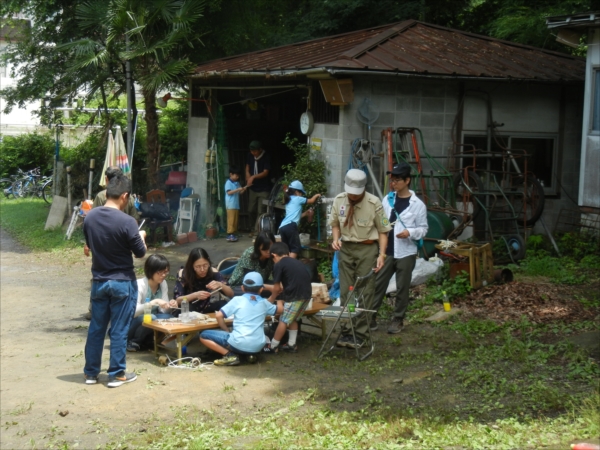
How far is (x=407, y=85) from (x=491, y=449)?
837 centimetres

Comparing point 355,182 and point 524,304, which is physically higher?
point 355,182

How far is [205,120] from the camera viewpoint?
16641 mm

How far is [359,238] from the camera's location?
8.59 meters

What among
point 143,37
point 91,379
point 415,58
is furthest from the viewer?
point 143,37

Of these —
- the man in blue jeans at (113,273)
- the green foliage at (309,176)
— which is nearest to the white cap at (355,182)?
the man in blue jeans at (113,273)

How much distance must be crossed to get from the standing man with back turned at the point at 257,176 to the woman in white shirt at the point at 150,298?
22.9ft

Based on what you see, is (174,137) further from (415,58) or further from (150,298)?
(150,298)

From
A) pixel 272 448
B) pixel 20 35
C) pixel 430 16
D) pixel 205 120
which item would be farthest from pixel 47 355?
pixel 430 16

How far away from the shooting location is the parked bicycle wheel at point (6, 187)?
87.6 ft

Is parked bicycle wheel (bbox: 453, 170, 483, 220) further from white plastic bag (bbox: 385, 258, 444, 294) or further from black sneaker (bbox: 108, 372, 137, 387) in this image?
black sneaker (bbox: 108, 372, 137, 387)

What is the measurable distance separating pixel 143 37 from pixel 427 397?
36.8 feet

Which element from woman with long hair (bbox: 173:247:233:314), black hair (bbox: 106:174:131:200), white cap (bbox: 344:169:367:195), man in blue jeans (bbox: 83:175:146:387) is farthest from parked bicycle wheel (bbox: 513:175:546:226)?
man in blue jeans (bbox: 83:175:146:387)

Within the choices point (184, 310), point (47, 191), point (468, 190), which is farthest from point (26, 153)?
point (184, 310)

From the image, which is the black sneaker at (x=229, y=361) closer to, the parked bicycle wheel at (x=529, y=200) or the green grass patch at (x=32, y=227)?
the parked bicycle wheel at (x=529, y=200)
